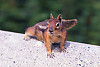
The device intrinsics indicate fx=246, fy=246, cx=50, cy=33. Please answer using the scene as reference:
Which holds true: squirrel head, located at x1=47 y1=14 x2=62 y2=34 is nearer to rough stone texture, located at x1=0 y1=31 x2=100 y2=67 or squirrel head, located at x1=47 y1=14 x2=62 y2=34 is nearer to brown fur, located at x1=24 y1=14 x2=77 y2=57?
brown fur, located at x1=24 y1=14 x2=77 y2=57

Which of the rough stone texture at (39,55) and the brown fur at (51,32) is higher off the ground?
the brown fur at (51,32)

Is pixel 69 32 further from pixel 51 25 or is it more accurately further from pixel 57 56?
pixel 51 25

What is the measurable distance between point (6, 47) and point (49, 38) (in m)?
0.45

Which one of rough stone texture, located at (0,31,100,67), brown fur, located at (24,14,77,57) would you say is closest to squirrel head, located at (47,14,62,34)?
brown fur, located at (24,14,77,57)

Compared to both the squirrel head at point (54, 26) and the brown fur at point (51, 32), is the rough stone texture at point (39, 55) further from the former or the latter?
the squirrel head at point (54, 26)

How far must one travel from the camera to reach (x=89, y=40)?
3092mm

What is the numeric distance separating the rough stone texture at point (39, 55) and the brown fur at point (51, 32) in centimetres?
7

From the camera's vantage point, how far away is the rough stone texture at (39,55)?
2.08 meters

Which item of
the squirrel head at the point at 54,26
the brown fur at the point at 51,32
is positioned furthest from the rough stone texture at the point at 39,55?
the squirrel head at the point at 54,26

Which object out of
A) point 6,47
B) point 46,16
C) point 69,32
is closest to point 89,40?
point 69,32

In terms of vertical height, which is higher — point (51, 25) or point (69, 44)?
point (51, 25)

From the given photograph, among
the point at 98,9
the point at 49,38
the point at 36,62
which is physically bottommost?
the point at 36,62

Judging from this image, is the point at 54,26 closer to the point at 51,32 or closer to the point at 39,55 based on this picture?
the point at 51,32

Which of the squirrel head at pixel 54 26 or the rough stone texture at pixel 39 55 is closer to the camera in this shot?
the squirrel head at pixel 54 26
